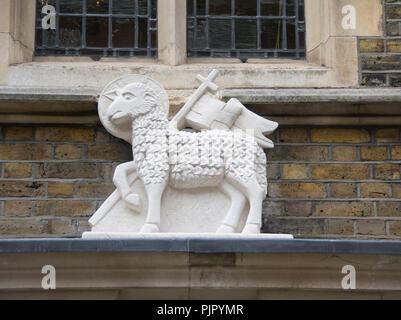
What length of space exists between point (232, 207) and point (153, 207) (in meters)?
0.41

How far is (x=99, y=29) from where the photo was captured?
569 centimetres

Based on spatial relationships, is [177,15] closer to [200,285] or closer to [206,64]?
[206,64]

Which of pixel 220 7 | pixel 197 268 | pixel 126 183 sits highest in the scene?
pixel 220 7

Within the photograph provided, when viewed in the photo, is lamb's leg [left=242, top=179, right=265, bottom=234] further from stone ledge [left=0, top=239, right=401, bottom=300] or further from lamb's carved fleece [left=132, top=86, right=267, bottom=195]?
stone ledge [left=0, top=239, right=401, bottom=300]

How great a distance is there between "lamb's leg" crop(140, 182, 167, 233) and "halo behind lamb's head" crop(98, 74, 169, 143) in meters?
0.39

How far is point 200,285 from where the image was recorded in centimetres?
439

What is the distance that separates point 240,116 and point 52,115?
3.64 feet

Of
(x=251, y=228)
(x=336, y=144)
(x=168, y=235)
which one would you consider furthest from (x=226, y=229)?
(x=336, y=144)

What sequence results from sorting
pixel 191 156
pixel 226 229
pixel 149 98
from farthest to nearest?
pixel 149 98
pixel 191 156
pixel 226 229

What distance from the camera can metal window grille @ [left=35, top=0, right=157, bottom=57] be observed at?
5.65 m

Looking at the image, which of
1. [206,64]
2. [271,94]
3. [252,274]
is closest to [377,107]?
[271,94]

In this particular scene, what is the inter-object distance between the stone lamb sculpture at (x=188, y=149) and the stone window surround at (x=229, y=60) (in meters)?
0.54

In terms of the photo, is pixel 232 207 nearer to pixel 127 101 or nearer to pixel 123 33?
pixel 127 101
